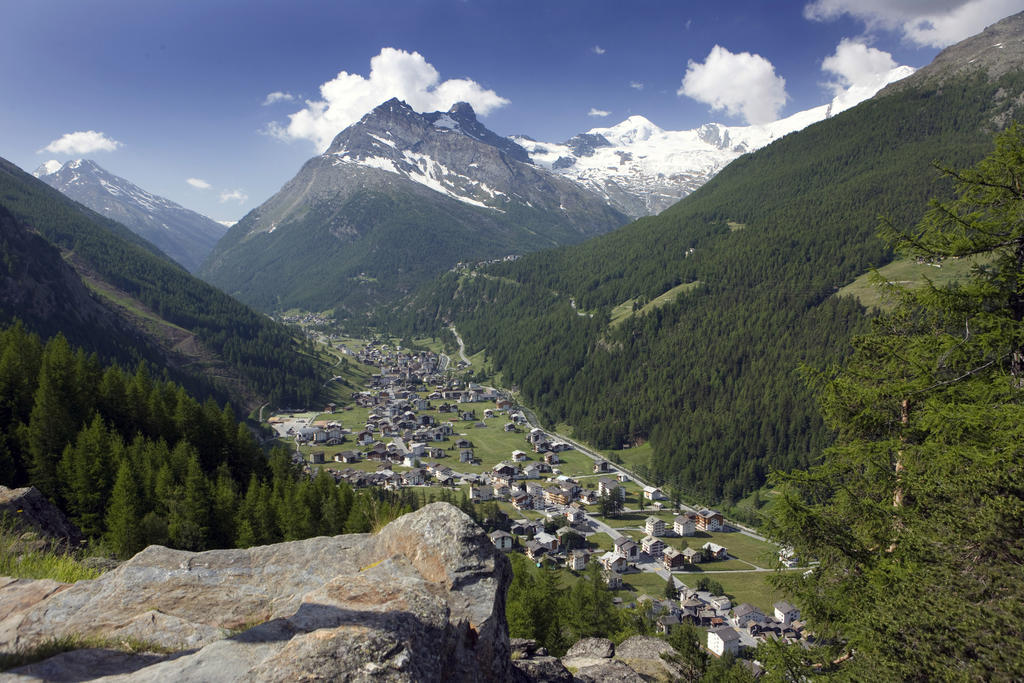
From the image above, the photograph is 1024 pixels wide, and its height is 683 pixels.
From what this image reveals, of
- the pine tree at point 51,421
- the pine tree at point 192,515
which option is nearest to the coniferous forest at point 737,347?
the pine tree at point 192,515

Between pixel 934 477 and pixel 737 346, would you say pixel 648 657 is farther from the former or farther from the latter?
pixel 737 346

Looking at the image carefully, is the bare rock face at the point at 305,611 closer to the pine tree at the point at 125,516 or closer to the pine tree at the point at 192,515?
the pine tree at the point at 125,516

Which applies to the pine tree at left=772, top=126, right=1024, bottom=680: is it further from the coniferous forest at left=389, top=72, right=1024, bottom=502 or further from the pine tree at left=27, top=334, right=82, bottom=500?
the coniferous forest at left=389, top=72, right=1024, bottom=502

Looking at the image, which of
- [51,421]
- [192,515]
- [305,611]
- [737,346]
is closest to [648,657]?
[305,611]

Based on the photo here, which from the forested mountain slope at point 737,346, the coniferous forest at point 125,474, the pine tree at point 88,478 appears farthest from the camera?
the forested mountain slope at point 737,346

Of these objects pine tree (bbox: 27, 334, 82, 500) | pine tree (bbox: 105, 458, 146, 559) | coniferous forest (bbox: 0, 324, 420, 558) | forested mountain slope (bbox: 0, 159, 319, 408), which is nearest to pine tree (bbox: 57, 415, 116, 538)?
coniferous forest (bbox: 0, 324, 420, 558)

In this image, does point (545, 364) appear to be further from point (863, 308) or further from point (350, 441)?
point (863, 308)

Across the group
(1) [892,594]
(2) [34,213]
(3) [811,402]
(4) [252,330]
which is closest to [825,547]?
(1) [892,594]
